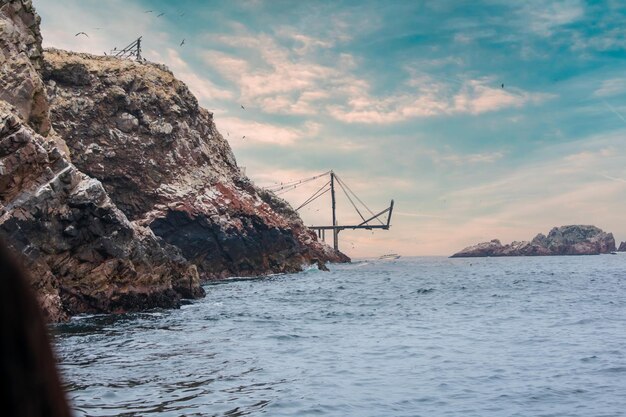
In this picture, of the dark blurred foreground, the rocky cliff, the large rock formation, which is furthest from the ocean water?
the large rock formation

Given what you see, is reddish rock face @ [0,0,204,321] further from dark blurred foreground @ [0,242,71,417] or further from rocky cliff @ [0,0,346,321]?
dark blurred foreground @ [0,242,71,417]

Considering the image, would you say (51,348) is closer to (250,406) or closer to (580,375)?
(250,406)

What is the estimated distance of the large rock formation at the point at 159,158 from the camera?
56.0 m

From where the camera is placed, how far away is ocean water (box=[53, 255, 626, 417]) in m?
10.3

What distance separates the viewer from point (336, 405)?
10.4 metres

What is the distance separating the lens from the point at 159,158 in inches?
2365

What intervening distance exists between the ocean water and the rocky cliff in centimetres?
279

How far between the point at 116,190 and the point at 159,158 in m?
6.07

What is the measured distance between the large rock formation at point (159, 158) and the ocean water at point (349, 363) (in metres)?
33.7

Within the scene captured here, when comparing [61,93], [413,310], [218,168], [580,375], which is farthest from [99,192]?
[218,168]

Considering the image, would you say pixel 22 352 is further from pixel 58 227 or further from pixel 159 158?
pixel 159 158

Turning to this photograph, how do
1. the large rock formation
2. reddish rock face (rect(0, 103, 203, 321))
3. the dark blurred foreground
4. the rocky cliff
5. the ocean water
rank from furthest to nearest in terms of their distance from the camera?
the large rock formation, the rocky cliff, reddish rock face (rect(0, 103, 203, 321)), the ocean water, the dark blurred foreground

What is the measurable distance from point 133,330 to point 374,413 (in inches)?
507

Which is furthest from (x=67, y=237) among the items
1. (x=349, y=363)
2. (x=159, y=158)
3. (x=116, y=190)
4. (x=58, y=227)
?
(x=159, y=158)
